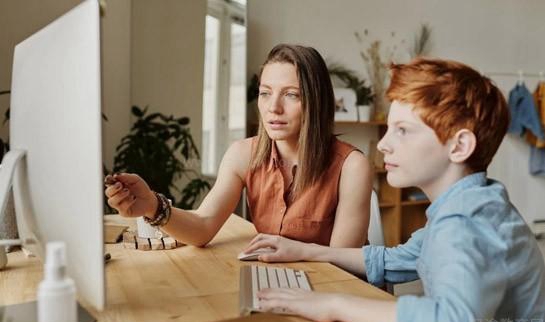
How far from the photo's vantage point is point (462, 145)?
0.91 meters

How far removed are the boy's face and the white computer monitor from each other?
58cm

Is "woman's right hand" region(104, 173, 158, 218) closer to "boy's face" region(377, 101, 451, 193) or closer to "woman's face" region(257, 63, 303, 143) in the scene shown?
"woman's face" region(257, 63, 303, 143)

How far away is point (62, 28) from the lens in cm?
66

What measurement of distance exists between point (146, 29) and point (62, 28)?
2.77 meters

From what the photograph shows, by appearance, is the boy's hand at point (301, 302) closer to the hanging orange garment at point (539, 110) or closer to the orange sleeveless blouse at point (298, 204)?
the orange sleeveless blouse at point (298, 204)

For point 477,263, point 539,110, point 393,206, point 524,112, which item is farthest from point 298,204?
point 539,110

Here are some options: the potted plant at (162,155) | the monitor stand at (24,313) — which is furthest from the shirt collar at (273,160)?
the potted plant at (162,155)

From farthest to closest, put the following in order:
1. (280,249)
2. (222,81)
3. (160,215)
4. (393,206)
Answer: (393,206) < (222,81) < (160,215) < (280,249)

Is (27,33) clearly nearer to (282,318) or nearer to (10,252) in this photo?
(10,252)

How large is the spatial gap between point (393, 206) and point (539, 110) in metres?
1.77

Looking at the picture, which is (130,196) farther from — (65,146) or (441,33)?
(441,33)

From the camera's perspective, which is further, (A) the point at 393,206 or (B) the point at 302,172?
(A) the point at 393,206

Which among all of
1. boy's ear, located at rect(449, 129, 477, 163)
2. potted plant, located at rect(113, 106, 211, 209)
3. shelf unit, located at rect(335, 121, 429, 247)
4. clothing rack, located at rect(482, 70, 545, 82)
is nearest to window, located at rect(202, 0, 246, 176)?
potted plant, located at rect(113, 106, 211, 209)

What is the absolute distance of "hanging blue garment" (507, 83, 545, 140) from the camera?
4.45 m
